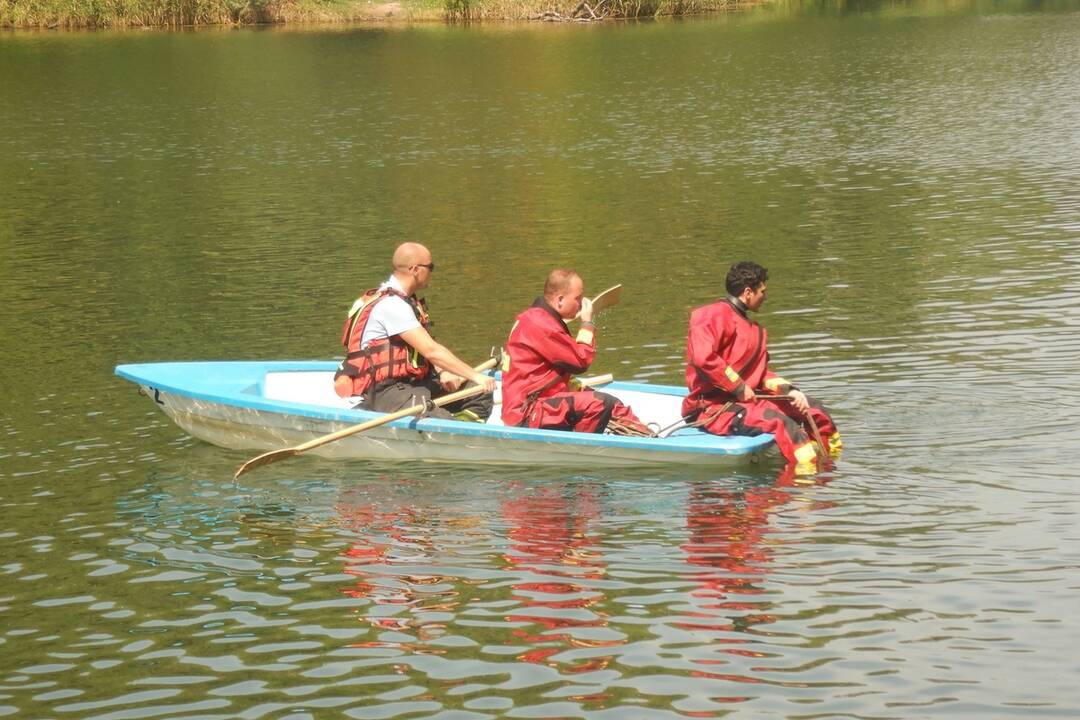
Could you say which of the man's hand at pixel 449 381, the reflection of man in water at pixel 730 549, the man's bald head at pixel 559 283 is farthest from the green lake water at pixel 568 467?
the man's bald head at pixel 559 283

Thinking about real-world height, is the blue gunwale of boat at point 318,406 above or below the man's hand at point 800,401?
below

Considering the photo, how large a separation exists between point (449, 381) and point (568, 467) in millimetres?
1512

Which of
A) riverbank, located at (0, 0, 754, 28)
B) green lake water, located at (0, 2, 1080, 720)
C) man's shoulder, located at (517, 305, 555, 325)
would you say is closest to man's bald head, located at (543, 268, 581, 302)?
man's shoulder, located at (517, 305, 555, 325)

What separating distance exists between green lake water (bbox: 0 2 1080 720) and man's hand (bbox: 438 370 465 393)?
0.91m

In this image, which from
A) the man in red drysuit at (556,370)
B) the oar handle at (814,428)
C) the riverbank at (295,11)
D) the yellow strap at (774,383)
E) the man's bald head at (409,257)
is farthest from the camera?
the riverbank at (295,11)

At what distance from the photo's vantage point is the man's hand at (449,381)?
1206cm

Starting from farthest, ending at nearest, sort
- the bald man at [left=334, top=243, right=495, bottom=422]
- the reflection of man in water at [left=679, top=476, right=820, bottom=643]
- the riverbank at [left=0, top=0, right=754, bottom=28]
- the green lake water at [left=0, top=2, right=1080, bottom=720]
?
the riverbank at [left=0, top=0, right=754, bottom=28], the bald man at [left=334, top=243, right=495, bottom=422], the reflection of man in water at [left=679, top=476, right=820, bottom=643], the green lake water at [left=0, top=2, right=1080, bottom=720]

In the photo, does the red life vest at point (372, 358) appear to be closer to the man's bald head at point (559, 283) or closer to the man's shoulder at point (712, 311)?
the man's bald head at point (559, 283)

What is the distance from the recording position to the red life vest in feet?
38.2

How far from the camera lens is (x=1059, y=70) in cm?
3669

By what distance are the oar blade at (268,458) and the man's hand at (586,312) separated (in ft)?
7.37

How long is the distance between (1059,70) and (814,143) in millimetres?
11173

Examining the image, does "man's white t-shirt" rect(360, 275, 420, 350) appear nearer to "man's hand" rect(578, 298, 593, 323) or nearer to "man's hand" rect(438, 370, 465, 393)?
"man's hand" rect(438, 370, 465, 393)

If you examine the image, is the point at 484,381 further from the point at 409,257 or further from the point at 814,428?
the point at 814,428
